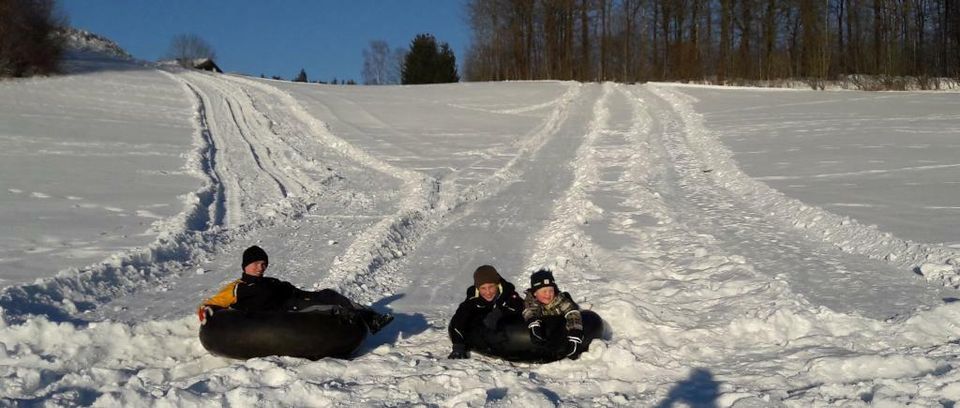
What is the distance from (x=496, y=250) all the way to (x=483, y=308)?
10.6ft

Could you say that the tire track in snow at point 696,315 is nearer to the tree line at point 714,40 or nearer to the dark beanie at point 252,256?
the dark beanie at point 252,256

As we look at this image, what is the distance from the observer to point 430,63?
54.8 metres

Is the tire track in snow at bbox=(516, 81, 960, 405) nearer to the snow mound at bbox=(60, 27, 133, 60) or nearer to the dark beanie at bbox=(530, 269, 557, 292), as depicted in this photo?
the dark beanie at bbox=(530, 269, 557, 292)

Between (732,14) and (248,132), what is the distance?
123 ft

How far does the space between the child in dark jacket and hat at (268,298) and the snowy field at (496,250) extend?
28 cm

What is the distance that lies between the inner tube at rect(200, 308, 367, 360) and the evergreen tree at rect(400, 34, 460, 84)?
163 feet

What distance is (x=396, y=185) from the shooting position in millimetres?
13547

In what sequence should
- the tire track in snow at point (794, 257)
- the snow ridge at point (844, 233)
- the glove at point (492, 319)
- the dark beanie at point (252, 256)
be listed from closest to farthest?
the glove at point (492, 319) → the dark beanie at point (252, 256) → the tire track in snow at point (794, 257) → the snow ridge at point (844, 233)

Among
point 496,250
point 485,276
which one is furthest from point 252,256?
point 496,250

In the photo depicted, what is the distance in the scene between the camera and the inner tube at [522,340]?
5.50 m

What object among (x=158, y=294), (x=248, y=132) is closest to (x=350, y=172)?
(x=248, y=132)

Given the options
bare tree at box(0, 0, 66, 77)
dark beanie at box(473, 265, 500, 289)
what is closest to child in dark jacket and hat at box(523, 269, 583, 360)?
dark beanie at box(473, 265, 500, 289)

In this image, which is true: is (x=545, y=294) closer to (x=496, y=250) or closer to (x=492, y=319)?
(x=492, y=319)

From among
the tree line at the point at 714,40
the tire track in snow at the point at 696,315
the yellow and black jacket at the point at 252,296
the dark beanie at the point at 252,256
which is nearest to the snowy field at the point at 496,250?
the tire track in snow at the point at 696,315
